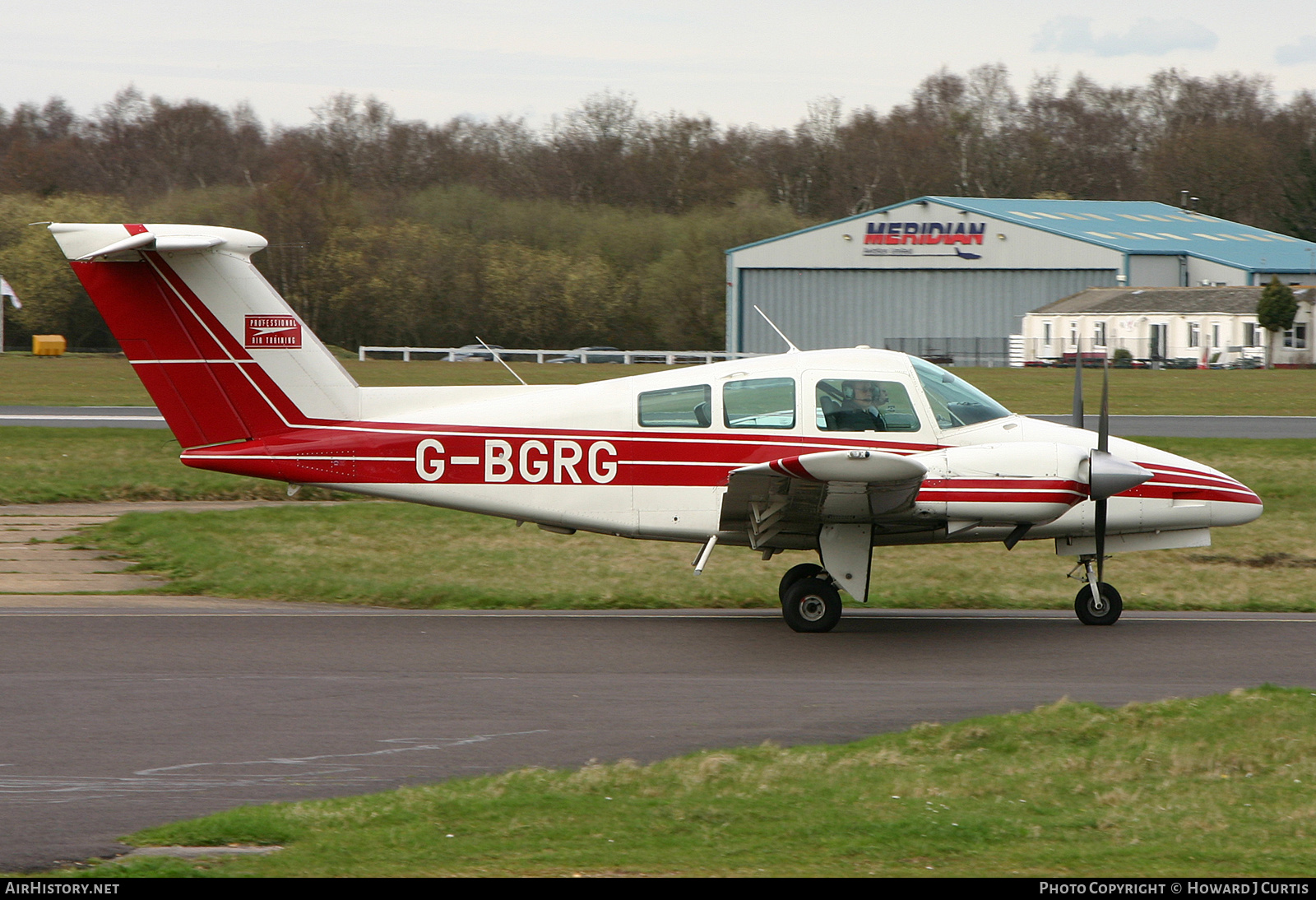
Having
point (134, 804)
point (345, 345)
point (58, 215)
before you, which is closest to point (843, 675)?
point (134, 804)

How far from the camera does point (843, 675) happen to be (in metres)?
10.2

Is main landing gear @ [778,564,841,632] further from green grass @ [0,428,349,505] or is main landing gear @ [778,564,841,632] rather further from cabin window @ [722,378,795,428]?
green grass @ [0,428,349,505]

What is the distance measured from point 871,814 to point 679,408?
6227 millimetres

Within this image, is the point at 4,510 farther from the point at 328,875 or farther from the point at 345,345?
the point at 345,345

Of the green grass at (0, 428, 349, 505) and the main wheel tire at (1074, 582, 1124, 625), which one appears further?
the green grass at (0, 428, 349, 505)

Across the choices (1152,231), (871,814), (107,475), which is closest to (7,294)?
(107,475)

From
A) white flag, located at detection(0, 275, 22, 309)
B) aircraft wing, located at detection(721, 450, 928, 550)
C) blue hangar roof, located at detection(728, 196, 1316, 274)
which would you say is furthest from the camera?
blue hangar roof, located at detection(728, 196, 1316, 274)

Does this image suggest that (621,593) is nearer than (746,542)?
No

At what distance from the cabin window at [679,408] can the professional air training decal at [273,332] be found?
3328 millimetres

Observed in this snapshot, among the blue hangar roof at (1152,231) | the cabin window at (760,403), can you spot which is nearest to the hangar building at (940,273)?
the blue hangar roof at (1152,231)

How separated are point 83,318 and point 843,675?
5392 centimetres

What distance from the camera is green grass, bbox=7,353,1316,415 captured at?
113ft

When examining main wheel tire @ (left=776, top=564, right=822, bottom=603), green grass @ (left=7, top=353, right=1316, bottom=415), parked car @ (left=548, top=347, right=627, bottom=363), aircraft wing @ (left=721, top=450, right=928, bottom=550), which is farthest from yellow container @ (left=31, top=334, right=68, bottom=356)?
aircraft wing @ (left=721, top=450, right=928, bottom=550)

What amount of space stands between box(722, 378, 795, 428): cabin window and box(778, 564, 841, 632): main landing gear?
1455 millimetres
